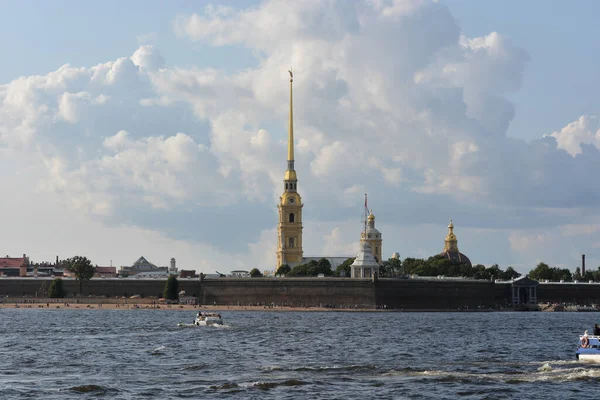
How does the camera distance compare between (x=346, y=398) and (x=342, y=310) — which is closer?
(x=346, y=398)

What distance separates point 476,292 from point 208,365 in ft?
338

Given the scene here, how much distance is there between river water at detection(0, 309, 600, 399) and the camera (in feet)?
152

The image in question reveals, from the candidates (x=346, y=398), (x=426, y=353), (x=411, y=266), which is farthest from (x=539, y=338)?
(x=411, y=266)

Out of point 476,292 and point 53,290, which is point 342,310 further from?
point 53,290

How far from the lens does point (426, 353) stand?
65.1 m

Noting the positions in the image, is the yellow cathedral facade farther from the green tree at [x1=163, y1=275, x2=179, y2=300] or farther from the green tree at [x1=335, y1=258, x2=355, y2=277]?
the green tree at [x1=163, y1=275, x2=179, y2=300]

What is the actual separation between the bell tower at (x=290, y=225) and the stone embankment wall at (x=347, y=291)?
28129mm

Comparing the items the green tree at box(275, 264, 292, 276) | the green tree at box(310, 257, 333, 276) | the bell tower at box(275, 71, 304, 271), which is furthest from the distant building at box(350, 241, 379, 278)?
the bell tower at box(275, 71, 304, 271)

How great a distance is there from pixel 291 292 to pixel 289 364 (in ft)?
309

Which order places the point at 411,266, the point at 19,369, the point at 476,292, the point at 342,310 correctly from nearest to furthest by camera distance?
the point at 19,369, the point at 342,310, the point at 476,292, the point at 411,266

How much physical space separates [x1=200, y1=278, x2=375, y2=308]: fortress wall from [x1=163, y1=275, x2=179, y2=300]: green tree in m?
5.66

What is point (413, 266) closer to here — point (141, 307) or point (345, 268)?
point (345, 268)

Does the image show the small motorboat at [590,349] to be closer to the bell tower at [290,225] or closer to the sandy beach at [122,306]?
the sandy beach at [122,306]

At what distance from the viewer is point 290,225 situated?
191375 millimetres
